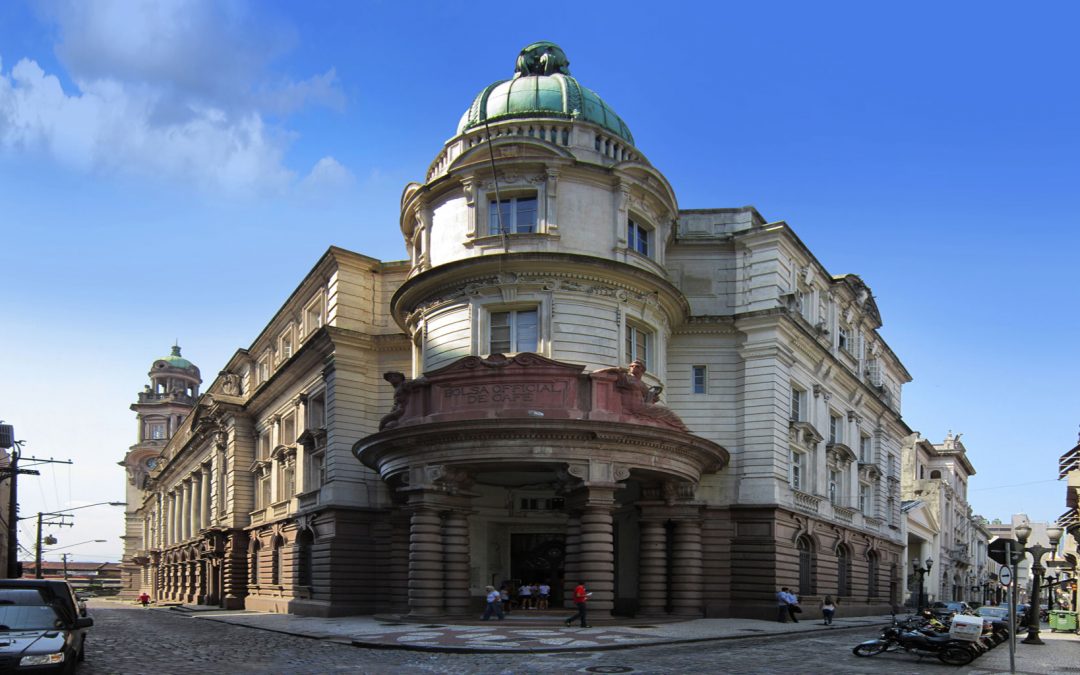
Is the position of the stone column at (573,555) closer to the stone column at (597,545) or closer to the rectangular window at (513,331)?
the stone column at (597,545)

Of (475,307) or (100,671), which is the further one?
(475,307)

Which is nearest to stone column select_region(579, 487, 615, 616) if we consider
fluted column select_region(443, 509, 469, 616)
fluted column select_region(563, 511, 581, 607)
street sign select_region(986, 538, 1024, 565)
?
fluted column select_region(563, 511, 581, 607)

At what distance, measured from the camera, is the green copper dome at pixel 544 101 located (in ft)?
130

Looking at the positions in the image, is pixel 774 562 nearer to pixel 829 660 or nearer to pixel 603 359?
pixel 603 359

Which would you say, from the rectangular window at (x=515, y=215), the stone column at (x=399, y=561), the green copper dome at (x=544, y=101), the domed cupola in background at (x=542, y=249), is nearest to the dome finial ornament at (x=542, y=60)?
the green copper dome at (x=544, y=101)

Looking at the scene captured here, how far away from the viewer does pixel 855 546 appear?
4681 centimetres

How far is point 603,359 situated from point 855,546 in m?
20.5

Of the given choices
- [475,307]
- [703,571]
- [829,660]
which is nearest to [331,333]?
[475,307]

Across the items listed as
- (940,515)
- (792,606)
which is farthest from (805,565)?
(940,515)

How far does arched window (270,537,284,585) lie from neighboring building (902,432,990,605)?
133 feet

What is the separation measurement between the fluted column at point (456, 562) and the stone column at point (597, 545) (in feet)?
12.8

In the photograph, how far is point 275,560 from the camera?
4662 cm

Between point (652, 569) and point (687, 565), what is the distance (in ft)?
7.78

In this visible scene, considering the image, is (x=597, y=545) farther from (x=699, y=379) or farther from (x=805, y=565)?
(x=805, y=565)
